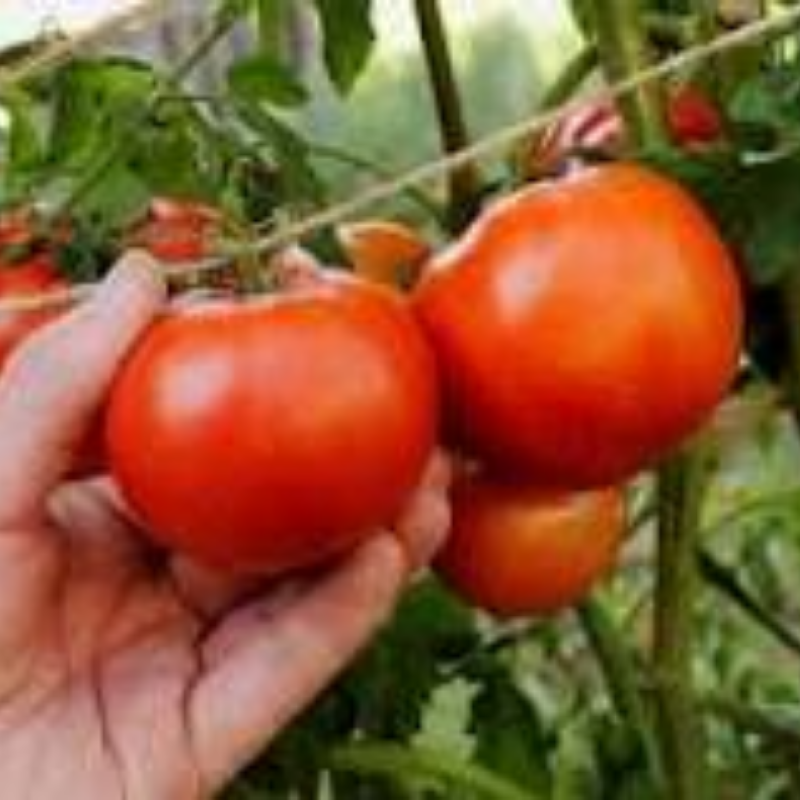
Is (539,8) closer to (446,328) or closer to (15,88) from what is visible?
(15,88)

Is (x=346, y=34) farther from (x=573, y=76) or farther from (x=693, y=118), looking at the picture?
(x=693, y=118)

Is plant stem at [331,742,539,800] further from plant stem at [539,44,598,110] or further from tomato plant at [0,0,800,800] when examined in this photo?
plant stem at [539,44,598,110]

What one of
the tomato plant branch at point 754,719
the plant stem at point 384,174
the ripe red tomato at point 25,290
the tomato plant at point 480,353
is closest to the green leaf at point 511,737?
the tomato plant at point 480,353

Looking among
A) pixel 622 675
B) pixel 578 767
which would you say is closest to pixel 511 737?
pixel 622 675

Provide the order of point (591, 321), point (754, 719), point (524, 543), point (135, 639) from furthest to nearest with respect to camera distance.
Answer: point (754, 719) < point (135, 639) < point (524, 543) < point (591, 321)

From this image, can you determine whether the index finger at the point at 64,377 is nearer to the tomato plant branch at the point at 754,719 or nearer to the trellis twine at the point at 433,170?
the trellis twine at the point at 433,170

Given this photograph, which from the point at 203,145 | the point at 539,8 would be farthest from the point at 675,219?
the point at 539,8

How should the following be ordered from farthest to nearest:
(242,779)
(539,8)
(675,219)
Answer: (539,8)
(242,779)
(675,219)

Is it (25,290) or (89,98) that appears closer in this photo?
(25,290)
